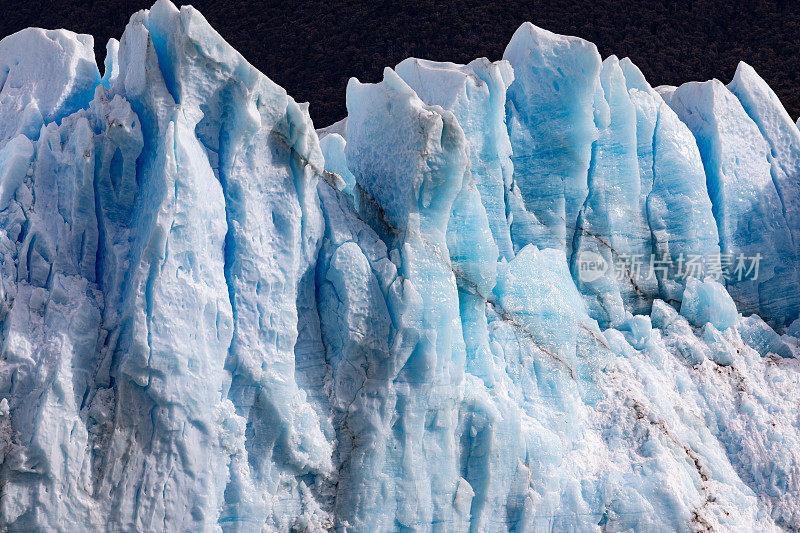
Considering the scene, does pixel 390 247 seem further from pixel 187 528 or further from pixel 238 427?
pixel 187 528

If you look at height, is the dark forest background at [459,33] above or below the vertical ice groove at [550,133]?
above

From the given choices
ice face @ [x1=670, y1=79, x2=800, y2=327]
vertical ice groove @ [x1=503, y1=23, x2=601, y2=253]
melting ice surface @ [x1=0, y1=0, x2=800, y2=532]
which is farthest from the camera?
ice face @ [x1=670, y1=79, x2=800, y2=327]

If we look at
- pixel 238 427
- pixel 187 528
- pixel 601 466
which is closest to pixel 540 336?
pixel 601 466

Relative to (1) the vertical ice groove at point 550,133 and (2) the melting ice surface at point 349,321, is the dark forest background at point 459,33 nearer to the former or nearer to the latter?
(1) the vertical ice groove at point 550,133

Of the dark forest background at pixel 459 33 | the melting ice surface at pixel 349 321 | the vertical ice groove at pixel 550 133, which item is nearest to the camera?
the melting ice surface at pixel 349 321

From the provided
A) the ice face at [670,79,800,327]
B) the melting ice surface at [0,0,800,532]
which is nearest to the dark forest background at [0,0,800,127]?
the ice face at [670,79,800,327]

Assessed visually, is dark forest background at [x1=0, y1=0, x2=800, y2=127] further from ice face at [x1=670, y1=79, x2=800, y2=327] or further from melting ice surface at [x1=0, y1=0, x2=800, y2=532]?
melting ice surface at [x1=0, y1=0, x2=800, y2=532]

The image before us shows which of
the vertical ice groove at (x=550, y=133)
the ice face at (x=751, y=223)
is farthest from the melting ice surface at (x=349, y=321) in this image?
the ice face at (x=751, y=223)
